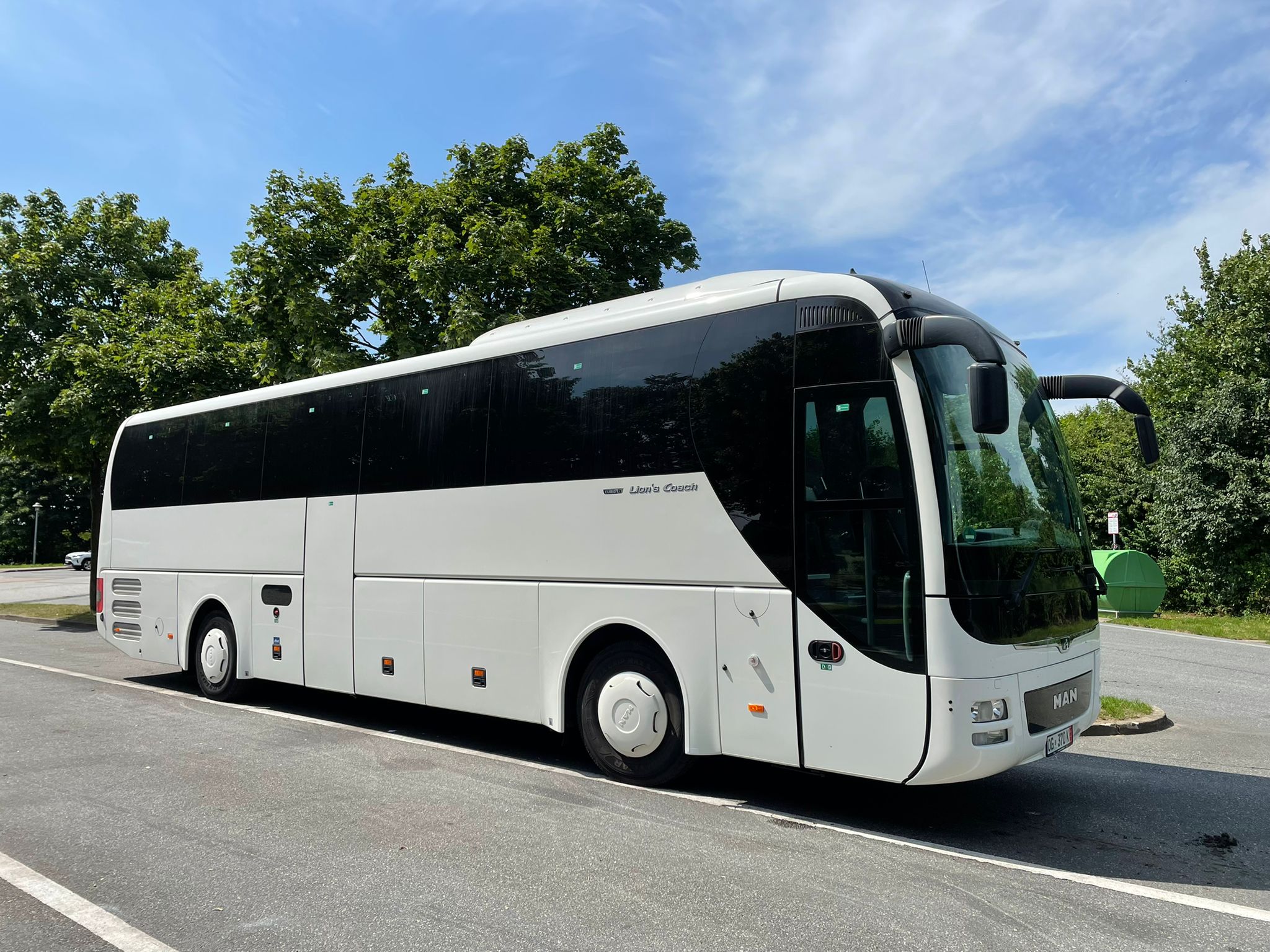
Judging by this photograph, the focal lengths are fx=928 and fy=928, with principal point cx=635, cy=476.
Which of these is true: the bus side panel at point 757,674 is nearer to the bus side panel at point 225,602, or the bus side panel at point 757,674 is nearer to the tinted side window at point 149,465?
the bus side panel at point 225,602

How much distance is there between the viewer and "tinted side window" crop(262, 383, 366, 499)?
9.11m

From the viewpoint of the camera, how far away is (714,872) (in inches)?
189

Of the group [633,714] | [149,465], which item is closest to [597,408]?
[633,714]

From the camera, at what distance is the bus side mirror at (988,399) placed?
192 inches

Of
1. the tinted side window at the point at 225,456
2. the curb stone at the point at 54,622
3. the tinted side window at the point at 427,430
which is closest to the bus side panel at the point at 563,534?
the tinted side window at the point at 427,430

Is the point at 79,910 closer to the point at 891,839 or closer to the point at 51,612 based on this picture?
the point at 891,839

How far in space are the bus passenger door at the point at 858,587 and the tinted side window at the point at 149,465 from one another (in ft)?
28.0

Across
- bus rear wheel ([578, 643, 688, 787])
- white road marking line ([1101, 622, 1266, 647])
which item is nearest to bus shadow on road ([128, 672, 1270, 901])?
bus rear wheel ([578, 643, 688, 787])

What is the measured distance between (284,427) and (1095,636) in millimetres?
7922

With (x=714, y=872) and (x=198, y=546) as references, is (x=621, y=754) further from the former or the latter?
(x=198, y=546)

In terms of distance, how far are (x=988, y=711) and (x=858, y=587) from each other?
0.97 metres

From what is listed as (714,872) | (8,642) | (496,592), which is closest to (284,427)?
(496,592)

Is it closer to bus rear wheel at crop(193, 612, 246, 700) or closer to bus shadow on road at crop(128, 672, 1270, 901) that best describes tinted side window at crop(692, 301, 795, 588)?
bus shadow on road at crop(128, 672, 1270, 901)

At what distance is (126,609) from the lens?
39.2 feet
